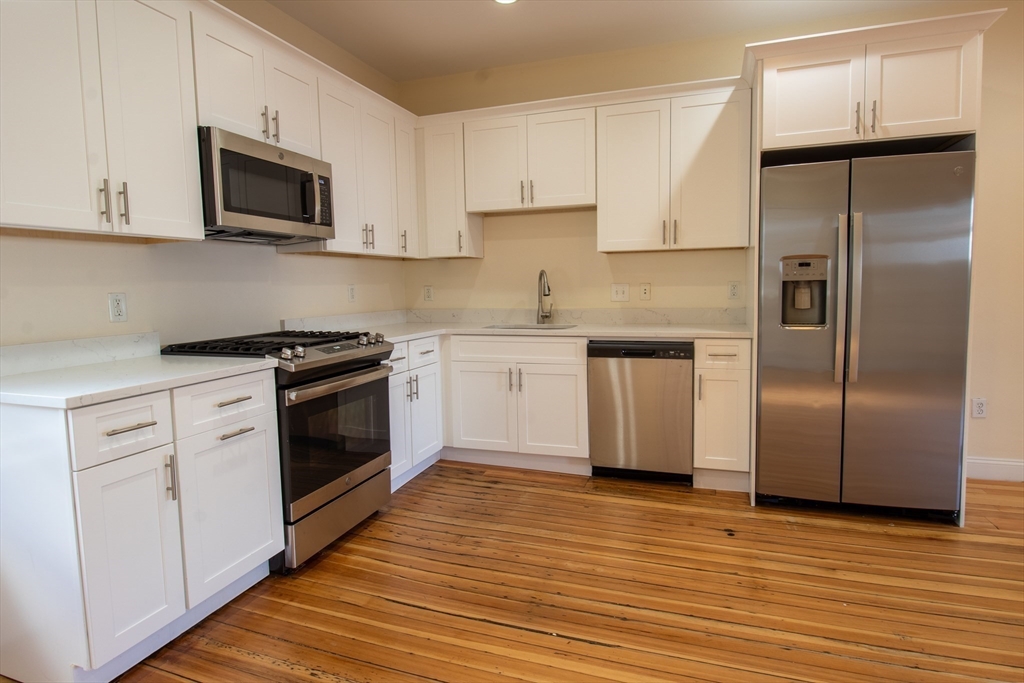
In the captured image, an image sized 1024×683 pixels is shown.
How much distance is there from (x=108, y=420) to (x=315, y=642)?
984 mm

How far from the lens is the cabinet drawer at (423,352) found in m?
3.27

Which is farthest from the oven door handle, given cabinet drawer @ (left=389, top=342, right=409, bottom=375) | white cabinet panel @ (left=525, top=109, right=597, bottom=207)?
white cabinet panel @ (left=525, top=109, right=597, bottom=207)

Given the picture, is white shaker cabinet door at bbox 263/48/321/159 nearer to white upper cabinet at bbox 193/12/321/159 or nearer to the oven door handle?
white upper cabinet at bbox 193/12/321/159

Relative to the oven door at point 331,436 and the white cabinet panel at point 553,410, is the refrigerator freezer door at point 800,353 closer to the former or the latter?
the white cabinet panel at point 553,410

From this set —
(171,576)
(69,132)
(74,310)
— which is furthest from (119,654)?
(69,132)

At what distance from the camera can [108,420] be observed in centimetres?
157

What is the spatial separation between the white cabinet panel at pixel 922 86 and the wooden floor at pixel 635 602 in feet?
6.36

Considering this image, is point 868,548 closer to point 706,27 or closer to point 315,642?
point 315,642

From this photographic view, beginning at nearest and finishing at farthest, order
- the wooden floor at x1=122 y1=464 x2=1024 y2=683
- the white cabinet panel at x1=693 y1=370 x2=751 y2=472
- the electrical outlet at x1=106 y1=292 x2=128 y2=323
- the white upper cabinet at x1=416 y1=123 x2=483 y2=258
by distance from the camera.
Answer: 1. the wooden floor at x1=122 y1=464 x2=1024 y2=683
2. the electrical outlet at x1=106 y1=292 x2=128 y2=323
3. the white cabinet panel at x1=693 y1=370 x2=751 y2=472
4. the white upper cabinet at x1=416 y1=123 x2=483 y2=258

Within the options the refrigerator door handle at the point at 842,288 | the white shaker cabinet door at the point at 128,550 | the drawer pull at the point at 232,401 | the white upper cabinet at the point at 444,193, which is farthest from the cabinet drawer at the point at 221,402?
the refrigerator door handle at the point at 842,288

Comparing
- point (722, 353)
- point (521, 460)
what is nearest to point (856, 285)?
point (722, 353)

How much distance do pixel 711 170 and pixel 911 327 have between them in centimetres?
133

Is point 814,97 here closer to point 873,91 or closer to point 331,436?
point 873,91

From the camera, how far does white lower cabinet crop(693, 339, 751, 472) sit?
119 inches
